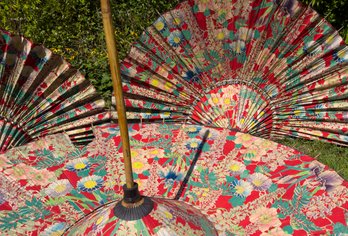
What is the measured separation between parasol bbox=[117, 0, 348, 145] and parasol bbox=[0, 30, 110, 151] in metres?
0.32

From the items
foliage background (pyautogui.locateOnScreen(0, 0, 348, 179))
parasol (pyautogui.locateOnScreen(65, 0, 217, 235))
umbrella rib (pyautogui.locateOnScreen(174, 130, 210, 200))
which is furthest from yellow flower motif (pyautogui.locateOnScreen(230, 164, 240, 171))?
foliage background (pyautogui.locateOnScreen(0, 0, 348, 179))

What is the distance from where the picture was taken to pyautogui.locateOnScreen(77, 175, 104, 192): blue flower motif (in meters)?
2.14

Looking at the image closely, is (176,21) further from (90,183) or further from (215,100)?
(90,183)

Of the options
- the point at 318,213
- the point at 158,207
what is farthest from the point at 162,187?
the point at 318,213

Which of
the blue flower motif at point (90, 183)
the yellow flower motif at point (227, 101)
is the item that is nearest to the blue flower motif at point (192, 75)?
the yellow flower motif at point (227, 101)

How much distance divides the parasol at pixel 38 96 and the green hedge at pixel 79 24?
5.63 feet

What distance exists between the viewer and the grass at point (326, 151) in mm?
3229

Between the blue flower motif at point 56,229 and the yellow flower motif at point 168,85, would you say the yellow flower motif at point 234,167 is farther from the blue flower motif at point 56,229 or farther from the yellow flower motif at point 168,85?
the yellow flower motif at point 168,85

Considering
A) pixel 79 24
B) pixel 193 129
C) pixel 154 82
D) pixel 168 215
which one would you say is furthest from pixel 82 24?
pixel 168 215

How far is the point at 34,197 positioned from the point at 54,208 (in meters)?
0.11

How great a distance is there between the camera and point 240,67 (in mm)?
2992

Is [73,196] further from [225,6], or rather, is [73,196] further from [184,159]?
[225,6]

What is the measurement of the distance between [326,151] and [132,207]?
2.06 m

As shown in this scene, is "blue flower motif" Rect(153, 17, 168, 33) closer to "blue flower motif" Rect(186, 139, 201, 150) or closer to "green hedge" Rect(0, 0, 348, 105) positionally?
"blue flower motif" Rect(186, 139, 201, 150)
